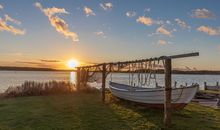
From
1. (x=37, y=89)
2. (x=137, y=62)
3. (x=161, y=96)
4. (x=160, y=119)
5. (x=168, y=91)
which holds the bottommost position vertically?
(x=160, y=119)

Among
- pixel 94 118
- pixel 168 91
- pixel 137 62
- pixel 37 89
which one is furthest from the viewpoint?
pixel 37 89

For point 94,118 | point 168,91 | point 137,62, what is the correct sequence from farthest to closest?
point 137,62 → point 94,118 → point 168,91

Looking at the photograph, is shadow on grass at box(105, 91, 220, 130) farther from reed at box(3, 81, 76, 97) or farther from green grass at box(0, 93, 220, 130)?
reed at box(3, 81, 76, 97)

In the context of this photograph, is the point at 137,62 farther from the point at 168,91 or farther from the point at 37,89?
the point at 37,89

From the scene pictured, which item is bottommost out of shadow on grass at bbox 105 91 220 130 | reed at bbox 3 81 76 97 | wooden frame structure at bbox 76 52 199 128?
shadow on grass at bbox 105 91 220 130

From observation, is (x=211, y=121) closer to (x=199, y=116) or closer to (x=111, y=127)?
(x=199, y=116)

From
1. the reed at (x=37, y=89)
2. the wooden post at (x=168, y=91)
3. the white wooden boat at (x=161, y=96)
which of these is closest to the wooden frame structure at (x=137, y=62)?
the wooden post at (x=168, y=91)

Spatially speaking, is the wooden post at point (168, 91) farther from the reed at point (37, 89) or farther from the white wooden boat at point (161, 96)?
the reed at point (37, 89)

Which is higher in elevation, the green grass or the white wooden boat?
the white wooden boat

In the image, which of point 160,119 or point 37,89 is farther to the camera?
point 37,89

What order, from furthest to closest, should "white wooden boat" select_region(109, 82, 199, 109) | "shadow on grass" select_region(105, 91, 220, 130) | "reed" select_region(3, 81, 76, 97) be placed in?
"reed" select_region(3, 81, 76, 97) → "white wooden boat" select_region(109, 82, 199, 109) → "shadow on grass" select_region(105, 91, 220, 130)

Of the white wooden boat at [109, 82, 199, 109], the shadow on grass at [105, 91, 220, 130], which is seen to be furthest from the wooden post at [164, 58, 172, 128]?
the white wooden boat at [109, 82, 199, 109]

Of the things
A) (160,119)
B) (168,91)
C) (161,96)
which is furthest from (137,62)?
(168,91)

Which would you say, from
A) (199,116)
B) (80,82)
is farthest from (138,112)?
(80,82)
